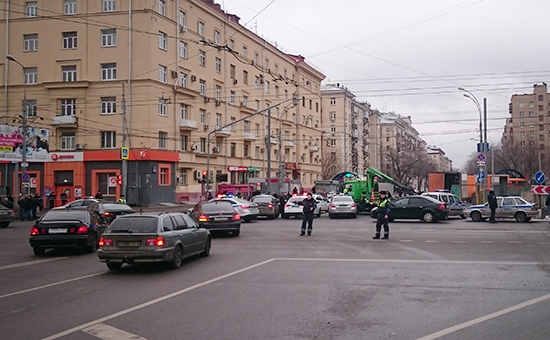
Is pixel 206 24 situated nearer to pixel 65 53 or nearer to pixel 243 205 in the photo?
pixel 65 53

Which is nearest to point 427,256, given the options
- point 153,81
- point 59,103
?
point 153,81

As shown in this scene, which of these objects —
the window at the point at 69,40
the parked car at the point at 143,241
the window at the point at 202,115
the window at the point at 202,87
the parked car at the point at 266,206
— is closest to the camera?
the parked car at the point at 143,241

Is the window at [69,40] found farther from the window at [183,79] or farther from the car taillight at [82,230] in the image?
the car taillight at [82,230]

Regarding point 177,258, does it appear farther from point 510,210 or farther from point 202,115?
point 202,115

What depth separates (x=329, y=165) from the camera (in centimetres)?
9050

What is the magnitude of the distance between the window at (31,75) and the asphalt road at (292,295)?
36.6 meters

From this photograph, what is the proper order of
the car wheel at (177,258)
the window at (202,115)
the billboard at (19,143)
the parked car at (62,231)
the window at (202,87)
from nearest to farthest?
1. the car wheel at (177,258)
2. the parked car at (62,231)
3. the billboard at (19,143)
4. the window at (202,87)
5. the window at (202,115)

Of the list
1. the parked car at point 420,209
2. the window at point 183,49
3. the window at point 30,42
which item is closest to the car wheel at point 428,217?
the parked car at point 420,209

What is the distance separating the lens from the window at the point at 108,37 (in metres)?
47.7

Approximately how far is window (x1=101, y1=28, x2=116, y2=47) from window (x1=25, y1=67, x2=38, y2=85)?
7.27 metres

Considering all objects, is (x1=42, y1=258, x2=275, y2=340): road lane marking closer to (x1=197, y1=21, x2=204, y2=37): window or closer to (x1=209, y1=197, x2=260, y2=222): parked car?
(x1=209, y1=197, x2=260, y2=222): parked car

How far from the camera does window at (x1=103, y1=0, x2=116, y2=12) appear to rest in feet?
157

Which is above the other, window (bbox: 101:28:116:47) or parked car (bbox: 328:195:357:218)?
window (bbox: 101:28:116:47)

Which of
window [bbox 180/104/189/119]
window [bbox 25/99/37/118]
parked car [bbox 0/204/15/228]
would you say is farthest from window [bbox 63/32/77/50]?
parked car [bbox 0/204/15/228]
